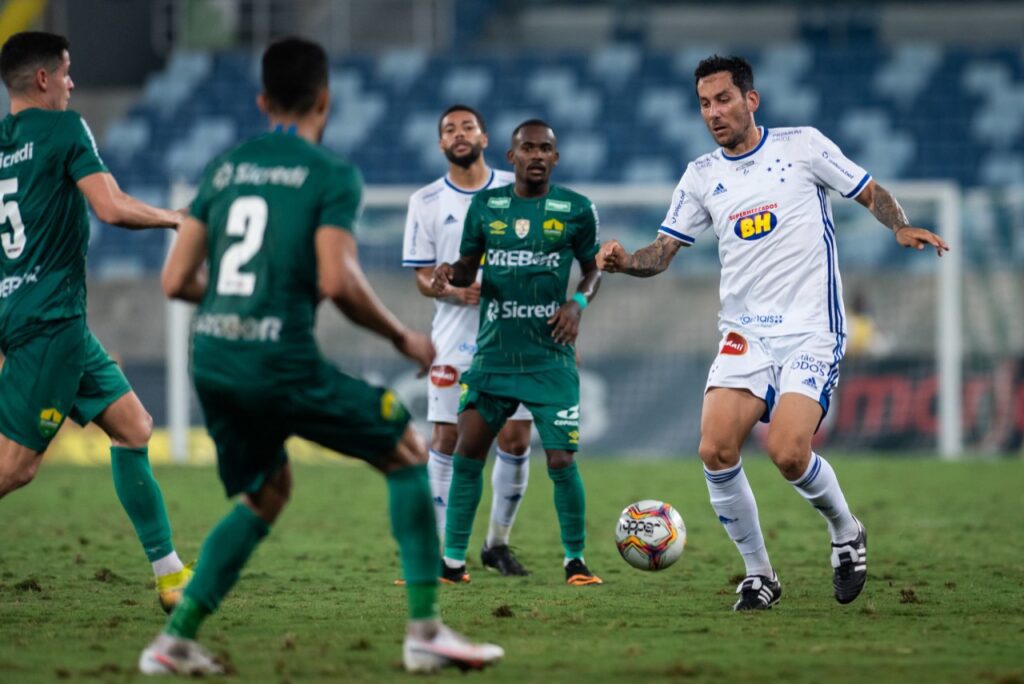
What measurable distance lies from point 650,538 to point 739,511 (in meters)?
0.72

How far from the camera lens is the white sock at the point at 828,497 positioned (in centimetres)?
730

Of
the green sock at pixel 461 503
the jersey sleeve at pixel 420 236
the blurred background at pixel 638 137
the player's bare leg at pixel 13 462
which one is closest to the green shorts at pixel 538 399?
the green sock at pixel 461 503

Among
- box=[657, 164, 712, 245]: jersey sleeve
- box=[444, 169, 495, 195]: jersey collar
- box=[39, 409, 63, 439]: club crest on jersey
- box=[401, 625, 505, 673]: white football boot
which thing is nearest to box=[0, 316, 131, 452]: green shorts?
box=[39, 409, 63, 439]: club crest on jersey

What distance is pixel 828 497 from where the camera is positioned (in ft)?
24.1

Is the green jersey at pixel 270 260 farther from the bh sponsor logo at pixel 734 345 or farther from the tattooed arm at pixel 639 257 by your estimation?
the bh sponsor logo at pixel 734 345

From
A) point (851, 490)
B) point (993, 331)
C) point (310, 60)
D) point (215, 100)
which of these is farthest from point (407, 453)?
point (215, 100)

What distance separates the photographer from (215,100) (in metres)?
27.1

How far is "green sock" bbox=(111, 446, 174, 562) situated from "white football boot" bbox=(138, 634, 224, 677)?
1929 millimetres

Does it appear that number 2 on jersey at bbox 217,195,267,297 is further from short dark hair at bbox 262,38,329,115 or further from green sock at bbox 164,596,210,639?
green sock at bbox 164,596,210,639

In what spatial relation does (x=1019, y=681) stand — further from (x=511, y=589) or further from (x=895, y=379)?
(x=895, y=379)

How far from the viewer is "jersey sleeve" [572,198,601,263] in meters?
8.49

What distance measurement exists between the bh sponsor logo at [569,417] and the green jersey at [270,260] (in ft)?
9.96

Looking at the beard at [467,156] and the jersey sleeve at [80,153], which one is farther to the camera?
the beard at [467,156]

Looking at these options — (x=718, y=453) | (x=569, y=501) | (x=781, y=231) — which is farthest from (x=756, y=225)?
(x=569, y=501)
